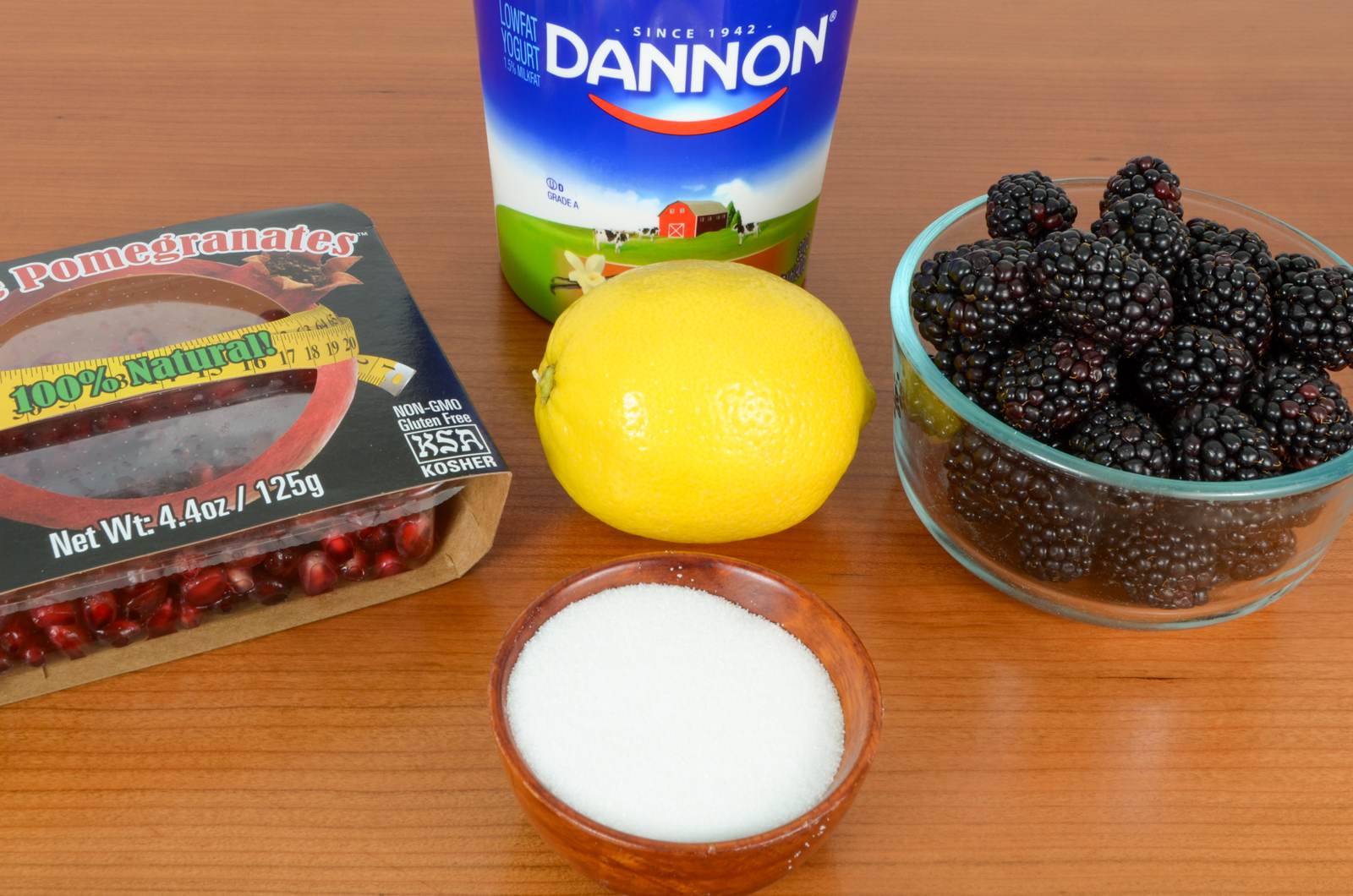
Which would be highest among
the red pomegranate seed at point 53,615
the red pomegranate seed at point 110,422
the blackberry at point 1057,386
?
the blackberry at point 1057,386

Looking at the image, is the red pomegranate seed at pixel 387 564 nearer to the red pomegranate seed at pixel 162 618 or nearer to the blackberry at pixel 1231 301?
the red pomegranate seed at pixel 162 618

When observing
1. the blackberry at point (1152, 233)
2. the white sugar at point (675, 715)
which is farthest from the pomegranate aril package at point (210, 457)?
the blackberry at point (1152, 233)

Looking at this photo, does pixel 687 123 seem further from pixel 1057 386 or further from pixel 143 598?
pixel 143 598

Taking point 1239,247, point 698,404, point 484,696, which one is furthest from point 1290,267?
point 484,696

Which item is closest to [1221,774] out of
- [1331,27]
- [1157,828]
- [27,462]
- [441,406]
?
[1157,828]

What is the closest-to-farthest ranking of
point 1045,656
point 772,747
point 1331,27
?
point 772,747
point 1045,656
point 1331,27

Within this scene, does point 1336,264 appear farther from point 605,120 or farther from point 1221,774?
point 605,120
